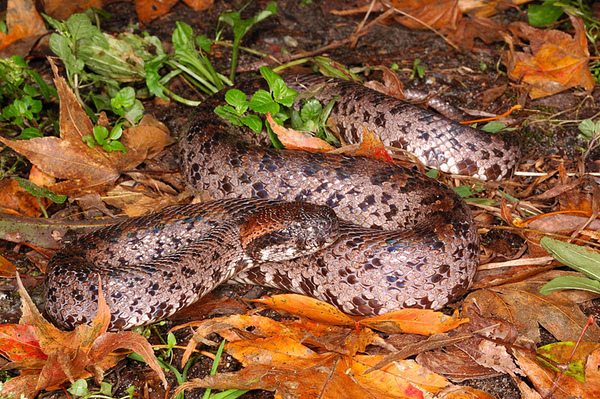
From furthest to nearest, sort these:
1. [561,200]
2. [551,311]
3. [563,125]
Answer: [563,125], [561,200], [551,311]

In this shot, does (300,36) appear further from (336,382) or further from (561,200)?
(336,382)

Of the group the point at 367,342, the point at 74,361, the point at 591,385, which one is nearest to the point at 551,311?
the point at 591,385

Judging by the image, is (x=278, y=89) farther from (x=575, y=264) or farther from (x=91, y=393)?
(x=91, y=393)

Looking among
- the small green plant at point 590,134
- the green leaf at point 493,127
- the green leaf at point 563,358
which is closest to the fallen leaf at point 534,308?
the green leaf at point 563,358

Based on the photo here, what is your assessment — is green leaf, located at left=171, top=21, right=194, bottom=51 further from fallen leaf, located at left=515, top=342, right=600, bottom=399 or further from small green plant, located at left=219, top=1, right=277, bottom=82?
fallen leaf, located at left=515, top=342, right=600, bottom=399

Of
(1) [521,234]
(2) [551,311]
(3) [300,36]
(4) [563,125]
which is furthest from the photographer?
(3) [300,36]

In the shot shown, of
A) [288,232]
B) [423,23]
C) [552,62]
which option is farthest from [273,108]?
[552,62]
